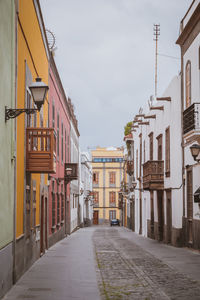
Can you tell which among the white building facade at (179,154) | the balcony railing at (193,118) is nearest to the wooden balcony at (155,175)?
the white building facade at (179,154)

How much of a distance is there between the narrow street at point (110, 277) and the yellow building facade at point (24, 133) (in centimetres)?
68

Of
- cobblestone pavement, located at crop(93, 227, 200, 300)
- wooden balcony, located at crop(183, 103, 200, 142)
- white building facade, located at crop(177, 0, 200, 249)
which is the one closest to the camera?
cobblestone pavement, located at crop(93, 227, 200, 300)

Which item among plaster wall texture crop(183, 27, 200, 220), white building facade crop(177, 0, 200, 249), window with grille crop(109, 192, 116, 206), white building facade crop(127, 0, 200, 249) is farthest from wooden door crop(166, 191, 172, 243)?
window with grille crop(109, 192, 116, 206)

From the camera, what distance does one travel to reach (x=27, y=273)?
43.0ft

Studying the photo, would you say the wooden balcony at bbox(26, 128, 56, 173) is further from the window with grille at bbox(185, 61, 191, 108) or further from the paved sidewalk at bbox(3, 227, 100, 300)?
the window with grille at bbox(185, 61, 191, 108)

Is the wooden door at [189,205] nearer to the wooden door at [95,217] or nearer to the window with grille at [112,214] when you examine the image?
the window with grille at [112,214]

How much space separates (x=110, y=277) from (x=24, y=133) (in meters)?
4.06

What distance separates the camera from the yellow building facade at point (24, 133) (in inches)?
467

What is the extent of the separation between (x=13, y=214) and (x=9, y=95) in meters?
2.47

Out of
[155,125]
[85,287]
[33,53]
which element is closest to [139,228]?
[155,125]

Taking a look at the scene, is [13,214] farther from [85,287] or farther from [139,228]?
[139,228]

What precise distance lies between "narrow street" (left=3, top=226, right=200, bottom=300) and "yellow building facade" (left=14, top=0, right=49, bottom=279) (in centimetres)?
68

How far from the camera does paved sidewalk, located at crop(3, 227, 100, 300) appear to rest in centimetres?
994

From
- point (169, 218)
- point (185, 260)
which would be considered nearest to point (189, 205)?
point (169, 218)
